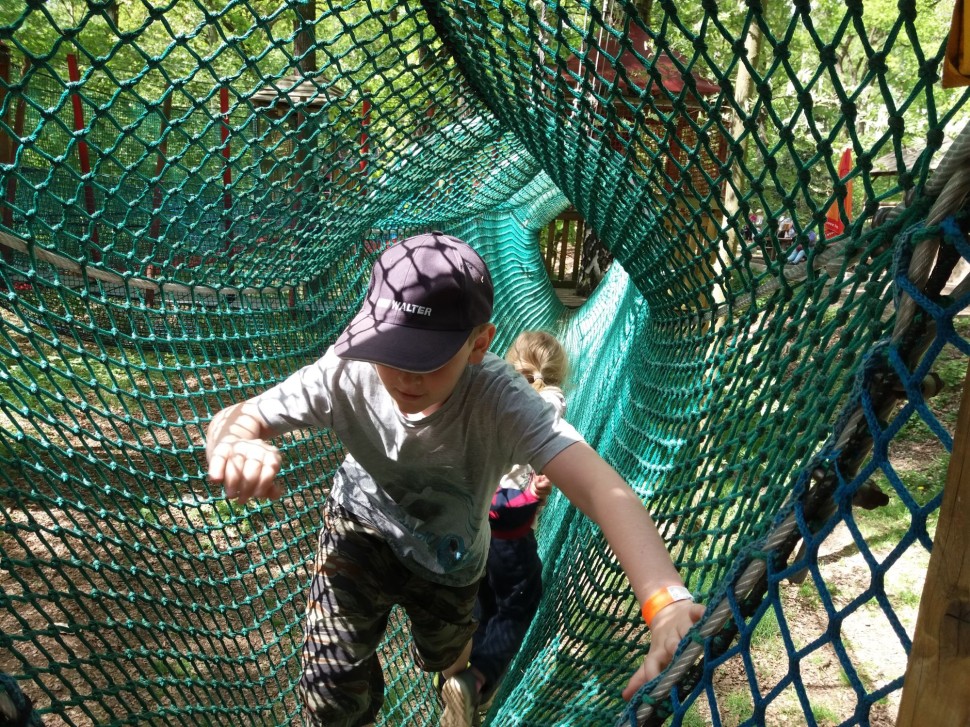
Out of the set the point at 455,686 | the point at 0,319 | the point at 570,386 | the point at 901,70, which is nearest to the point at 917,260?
the point at 0,319

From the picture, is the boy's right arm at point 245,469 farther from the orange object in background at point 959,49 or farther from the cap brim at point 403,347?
the orange object in background at point 959,49

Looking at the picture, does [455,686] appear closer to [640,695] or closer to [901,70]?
[640,695]

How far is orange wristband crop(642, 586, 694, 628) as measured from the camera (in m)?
0.89

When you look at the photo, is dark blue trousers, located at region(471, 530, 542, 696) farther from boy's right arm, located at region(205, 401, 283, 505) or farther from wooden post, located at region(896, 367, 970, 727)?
wooden post, located at region(896, 367, 970, 727)

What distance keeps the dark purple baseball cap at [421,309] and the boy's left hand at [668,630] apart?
422 millimetres

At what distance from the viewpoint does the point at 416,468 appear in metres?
1.32

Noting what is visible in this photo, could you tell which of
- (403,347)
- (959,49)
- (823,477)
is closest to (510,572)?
(403,347)

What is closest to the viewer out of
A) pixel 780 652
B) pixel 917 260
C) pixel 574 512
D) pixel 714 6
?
pixel 917 260

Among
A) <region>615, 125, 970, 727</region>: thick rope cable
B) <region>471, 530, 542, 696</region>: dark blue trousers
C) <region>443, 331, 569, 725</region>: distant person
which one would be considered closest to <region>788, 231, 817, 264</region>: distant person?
<region>615, 125, 970, 727</region>: thick rope cable

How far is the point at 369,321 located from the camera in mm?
1118

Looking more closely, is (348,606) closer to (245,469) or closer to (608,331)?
(245,469)

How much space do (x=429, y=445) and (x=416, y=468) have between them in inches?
2.6

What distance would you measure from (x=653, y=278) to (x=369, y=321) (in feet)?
3.54

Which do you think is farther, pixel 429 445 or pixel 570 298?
pixel 570 298
